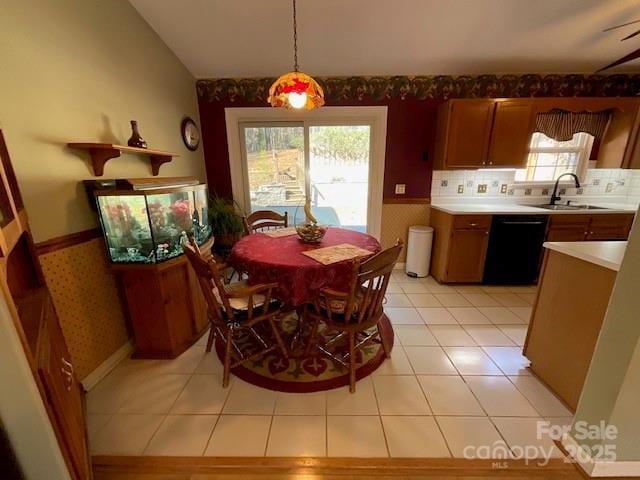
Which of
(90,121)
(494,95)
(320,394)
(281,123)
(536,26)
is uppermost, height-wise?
(536,26)

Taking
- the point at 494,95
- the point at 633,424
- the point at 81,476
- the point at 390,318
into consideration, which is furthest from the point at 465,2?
the point at 81,476

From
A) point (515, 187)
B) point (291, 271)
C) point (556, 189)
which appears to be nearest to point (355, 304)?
point (291, 271)

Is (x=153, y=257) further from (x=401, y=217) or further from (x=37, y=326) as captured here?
(x=401, y=217)

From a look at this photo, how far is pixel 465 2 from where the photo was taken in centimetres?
216

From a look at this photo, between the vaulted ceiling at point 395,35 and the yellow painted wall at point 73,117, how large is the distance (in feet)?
1.88

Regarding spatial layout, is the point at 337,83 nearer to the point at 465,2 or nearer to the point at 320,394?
the point at 465,2

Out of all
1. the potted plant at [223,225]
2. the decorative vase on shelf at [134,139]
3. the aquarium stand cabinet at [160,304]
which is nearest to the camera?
the aquarium stand cabinet at [160,304]

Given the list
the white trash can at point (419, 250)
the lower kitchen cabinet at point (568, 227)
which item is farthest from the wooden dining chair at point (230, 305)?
the lower kitchen cabinet at point (568, 227)

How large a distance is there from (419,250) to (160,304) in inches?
112

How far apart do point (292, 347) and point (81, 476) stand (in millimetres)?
1201

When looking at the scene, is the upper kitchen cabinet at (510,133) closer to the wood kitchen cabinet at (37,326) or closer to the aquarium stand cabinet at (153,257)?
the aquarium stand cabinet at (153,257)

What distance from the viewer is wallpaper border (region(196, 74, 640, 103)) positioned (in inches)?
121

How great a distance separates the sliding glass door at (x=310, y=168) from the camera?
3.39m

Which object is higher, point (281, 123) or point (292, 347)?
point (281, 123)
